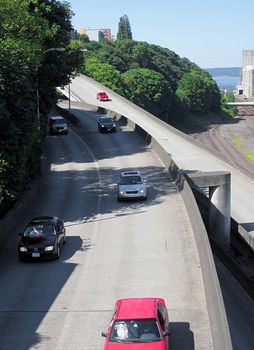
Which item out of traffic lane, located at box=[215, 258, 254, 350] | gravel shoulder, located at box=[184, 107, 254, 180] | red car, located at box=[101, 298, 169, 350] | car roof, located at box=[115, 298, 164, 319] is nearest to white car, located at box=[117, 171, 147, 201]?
traffic lane, located at box=[215, 258, 254, 350]

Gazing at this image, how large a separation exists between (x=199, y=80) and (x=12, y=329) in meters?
144

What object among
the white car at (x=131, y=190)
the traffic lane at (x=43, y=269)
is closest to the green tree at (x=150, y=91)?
the traffic lane at (x=43, y=269)

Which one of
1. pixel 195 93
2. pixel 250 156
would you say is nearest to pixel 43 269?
pixel 250 156

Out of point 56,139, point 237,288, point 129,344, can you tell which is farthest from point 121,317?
point 56,139

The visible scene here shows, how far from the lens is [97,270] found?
2244 cm

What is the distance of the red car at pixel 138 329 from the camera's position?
1460 cm

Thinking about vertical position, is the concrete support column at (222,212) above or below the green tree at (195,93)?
below

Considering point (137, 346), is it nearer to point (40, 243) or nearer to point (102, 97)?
point (40, 243)

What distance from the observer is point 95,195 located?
3497cm

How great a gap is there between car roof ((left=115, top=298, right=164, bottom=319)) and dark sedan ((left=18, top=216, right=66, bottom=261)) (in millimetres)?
7793

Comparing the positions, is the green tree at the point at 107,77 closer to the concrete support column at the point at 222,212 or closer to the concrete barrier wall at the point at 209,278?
the concrete support column at the point at 222,212

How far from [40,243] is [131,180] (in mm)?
11069

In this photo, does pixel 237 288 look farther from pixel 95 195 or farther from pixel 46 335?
pixel 46 335

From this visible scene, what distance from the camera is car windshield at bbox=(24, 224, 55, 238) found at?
2387cm
